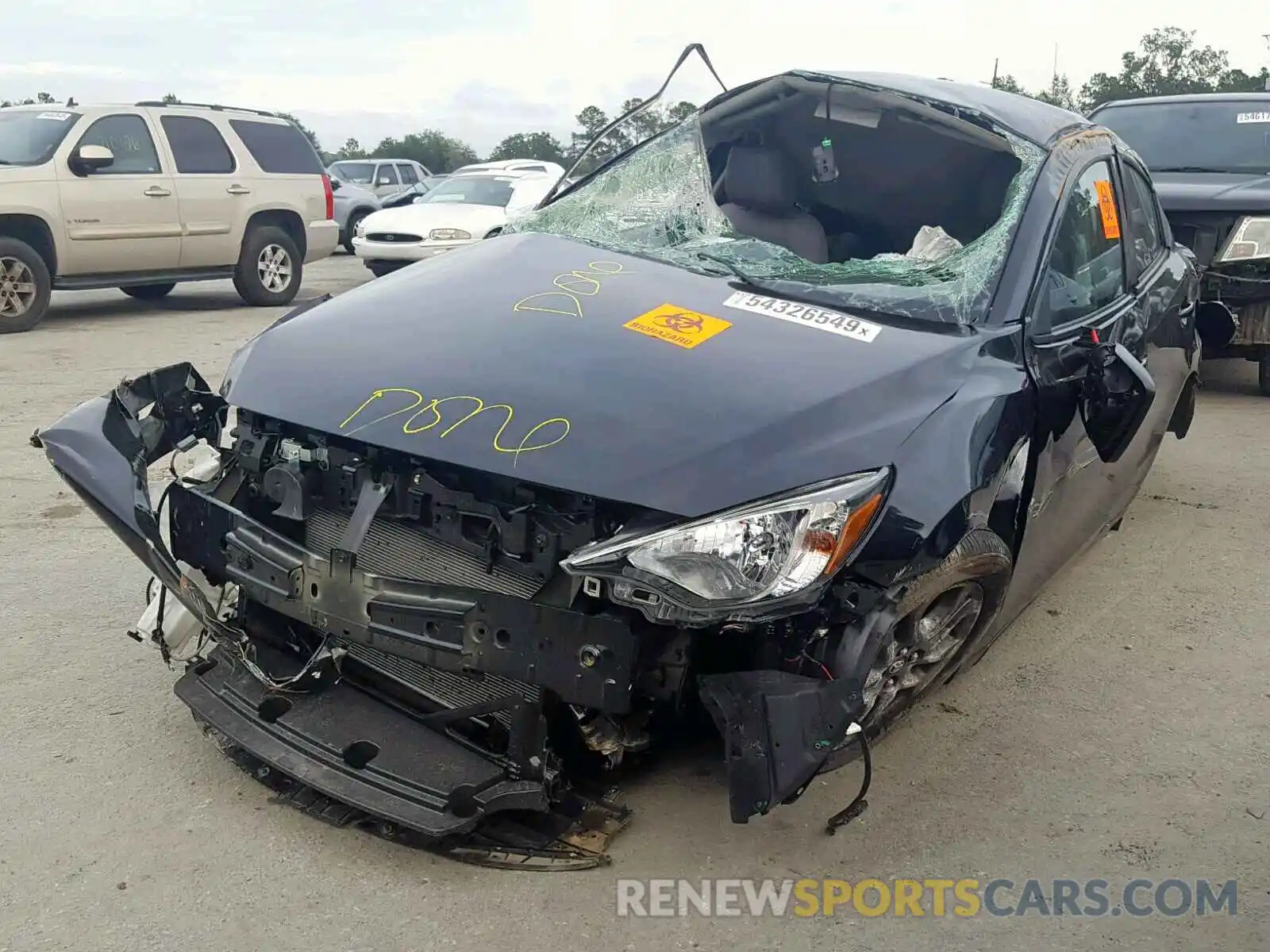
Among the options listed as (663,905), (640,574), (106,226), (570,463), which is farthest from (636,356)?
(106,226)

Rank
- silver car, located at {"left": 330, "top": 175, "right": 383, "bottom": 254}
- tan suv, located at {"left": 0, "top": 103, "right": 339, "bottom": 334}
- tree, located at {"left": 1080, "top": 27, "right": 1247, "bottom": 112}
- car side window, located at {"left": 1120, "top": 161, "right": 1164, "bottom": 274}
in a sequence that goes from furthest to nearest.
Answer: tree, located at {"left": 1080, "top": 27, "right": 1247, "bottom": 112}, silver car, located at {"left": 330, "top": 175, "right": 383, "bottom": 254}, tan suv, located at {"left": 0, "top": 103, "right": 339, "bottom": 334}, car side window, located at {"left": 1120, "top": 161, "right": 1164, "bottom": 274}

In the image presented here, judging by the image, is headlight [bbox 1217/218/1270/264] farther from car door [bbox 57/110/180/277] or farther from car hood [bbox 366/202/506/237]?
car door [bbox 57/110/180/277]

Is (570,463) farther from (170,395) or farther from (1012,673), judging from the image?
(1012,673)

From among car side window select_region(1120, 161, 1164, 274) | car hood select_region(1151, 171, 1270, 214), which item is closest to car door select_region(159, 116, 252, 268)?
car hood select_region(1151, 171, 1270, 214)

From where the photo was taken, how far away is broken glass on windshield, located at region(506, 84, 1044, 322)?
335 centimetres

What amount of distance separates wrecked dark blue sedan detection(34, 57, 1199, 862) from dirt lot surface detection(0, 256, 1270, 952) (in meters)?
0.14

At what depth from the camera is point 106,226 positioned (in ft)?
33.7

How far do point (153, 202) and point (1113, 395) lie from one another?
9614 millimetres

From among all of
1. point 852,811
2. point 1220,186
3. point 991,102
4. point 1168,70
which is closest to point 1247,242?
point 1220,186

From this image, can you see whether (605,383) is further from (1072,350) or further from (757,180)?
(757,180)

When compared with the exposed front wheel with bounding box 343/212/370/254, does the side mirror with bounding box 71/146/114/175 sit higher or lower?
higher

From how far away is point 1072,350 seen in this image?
3.27 meters

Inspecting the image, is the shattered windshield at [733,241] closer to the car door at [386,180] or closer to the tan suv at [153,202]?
the tan suv at [153,202]

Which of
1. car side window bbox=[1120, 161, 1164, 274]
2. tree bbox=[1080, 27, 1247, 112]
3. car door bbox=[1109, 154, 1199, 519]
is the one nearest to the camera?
car door bbox=[1109, 154, 1199, 519]
